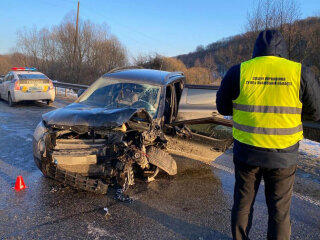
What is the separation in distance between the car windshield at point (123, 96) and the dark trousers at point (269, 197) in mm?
2373

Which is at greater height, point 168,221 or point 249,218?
point 249,218

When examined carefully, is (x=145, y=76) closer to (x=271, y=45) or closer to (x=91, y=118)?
(x=91, y=118)

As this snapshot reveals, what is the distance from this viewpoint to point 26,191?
3.87 m

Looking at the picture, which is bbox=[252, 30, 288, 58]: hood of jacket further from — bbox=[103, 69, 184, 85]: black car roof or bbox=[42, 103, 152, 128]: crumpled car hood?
bbox=[103, 69, 184, 85]: black car roof

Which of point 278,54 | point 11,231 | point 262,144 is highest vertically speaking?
point 278,54

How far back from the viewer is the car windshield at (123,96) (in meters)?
4.75

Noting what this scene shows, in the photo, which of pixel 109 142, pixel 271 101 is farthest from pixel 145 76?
pixel 271 101

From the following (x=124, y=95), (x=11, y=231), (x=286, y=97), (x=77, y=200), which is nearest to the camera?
(x=286, y=97)

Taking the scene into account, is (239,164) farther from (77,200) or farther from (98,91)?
(98,91)

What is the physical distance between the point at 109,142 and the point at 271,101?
2.32m

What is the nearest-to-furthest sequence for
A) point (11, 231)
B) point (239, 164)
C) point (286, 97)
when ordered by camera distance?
point (286, 97)
point (239, 164)
point (11, 231)

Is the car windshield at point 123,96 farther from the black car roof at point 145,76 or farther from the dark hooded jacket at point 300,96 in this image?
the dark hooded jacket at point 300,96

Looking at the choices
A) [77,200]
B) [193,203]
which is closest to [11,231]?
[77,200]

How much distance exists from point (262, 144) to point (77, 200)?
101 inches
